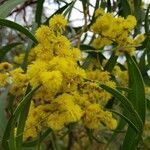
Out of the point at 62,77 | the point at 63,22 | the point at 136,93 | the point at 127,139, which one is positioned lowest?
the point at 127,139

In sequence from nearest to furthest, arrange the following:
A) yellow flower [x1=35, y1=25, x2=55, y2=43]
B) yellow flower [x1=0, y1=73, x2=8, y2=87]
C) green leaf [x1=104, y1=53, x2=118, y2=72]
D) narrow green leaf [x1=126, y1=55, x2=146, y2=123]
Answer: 1. yellow flower [x1=35, y1=25, x2=55, y2=43]
2. yellow flower [x1=0, y1=73, x2=8, y2=87]
3. narrow green leaf [x1=126, y1=55, x2=146, y2=123]
4. green leaf [x1=104, y1=53, x2=118, y2=72]

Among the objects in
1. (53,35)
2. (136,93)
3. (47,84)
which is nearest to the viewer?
(47,84)

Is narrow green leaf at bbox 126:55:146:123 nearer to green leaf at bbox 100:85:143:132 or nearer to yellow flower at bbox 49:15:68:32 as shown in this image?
green leaf at bbox 100:85:143:132

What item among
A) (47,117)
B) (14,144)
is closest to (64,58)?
(47,117)

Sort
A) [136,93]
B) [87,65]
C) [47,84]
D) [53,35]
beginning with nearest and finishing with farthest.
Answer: [47,84] < [53,35] < [136,93] < [87,65]

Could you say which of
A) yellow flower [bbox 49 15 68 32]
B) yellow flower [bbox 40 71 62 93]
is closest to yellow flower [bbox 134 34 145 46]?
yellow flower [bbox 49 15 68 32]

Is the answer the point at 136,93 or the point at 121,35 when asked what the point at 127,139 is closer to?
the point at 136,93

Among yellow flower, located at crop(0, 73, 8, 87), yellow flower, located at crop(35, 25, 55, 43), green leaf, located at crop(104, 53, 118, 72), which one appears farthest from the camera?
green leaf, located at crop(104, 53, 118, 72)

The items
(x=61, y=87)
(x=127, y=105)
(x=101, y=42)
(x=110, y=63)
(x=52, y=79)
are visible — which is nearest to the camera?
(x=52, y=79)

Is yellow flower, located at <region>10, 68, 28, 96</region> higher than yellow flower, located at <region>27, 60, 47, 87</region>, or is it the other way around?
yellow flower, located at <region>27, 60, 47, 87</region>

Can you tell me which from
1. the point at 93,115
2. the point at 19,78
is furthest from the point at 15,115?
the point at 93,115

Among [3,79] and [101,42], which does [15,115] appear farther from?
[101,42]
